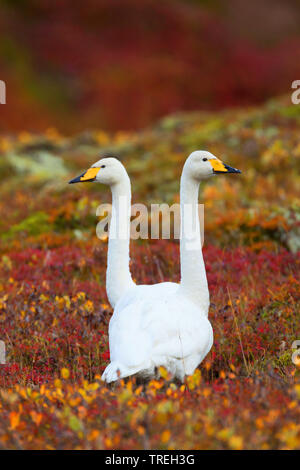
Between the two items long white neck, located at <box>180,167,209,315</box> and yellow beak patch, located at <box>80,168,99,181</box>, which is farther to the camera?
yellow beak patch, located at <box>80,168,99,181</box>

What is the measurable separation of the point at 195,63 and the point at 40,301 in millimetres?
30244

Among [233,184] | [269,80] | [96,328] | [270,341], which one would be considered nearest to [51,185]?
[233,184]

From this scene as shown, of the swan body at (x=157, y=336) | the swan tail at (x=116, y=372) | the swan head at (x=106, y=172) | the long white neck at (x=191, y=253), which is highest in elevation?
the swan head at (x=106, y=172)

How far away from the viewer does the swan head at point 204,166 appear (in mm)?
5031

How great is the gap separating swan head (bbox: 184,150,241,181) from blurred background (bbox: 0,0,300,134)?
87.4 feet

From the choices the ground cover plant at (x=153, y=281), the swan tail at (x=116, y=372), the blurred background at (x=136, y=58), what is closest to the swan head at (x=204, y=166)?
the ground cover plant at (x=153, y=281)

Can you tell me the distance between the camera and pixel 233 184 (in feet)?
40.6

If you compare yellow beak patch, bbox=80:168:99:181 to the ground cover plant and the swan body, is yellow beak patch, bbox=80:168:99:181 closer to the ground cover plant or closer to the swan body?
the swan body

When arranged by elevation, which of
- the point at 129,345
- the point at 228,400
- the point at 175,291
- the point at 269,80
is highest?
the point at 269,80

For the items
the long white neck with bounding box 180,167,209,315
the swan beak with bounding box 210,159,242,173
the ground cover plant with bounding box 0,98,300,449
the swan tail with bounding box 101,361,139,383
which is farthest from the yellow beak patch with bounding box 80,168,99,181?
the swan tail with bounding box 101,361,139,383

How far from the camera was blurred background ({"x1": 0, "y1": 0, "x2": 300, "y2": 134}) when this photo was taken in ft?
106

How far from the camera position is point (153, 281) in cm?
778

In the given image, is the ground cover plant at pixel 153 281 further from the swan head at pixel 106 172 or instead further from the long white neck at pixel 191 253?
the swan head at pixel 106 172
